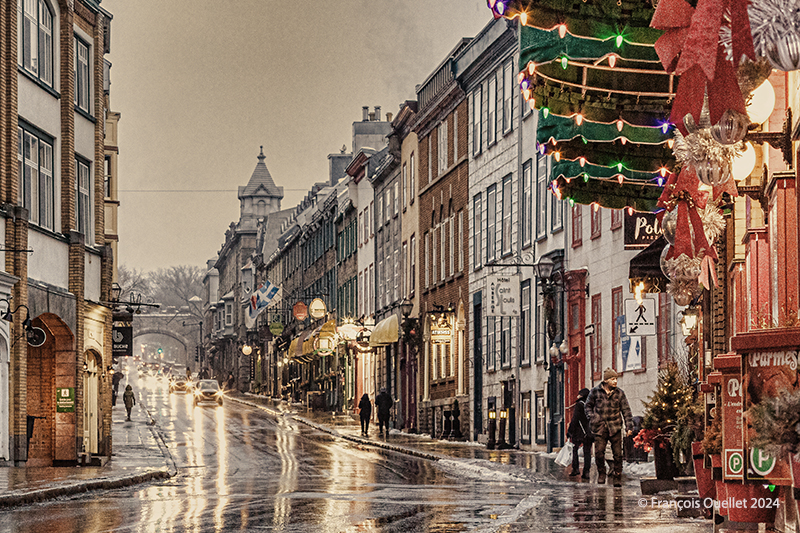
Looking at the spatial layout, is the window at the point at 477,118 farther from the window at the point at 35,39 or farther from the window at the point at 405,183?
the window at the point at 35,39

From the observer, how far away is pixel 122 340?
41.3m

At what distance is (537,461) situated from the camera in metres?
29.8

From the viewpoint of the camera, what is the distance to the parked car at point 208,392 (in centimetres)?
7331

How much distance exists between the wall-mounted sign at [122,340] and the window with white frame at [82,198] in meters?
8.67

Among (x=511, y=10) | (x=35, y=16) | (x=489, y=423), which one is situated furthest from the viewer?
(x=489, y=423)

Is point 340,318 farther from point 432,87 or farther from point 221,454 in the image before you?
point 221,454

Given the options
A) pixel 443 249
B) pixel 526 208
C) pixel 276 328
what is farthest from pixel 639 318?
pixel 276 328

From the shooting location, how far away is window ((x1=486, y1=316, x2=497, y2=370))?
41.0 metres

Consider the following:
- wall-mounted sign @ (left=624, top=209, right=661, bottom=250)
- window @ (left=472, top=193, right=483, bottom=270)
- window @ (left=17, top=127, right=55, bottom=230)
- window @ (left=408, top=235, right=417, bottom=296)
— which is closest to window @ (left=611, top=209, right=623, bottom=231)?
wall-mounted sign @ (left=624, top=209, right=661, bottom=250)

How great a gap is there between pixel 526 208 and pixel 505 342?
4397 mm

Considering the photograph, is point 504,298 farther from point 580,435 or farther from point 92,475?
point 92,475

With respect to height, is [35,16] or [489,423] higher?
[35,16]

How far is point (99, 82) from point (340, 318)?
39200 mm

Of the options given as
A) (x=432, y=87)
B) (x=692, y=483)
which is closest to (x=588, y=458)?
(x=692, y=483)
